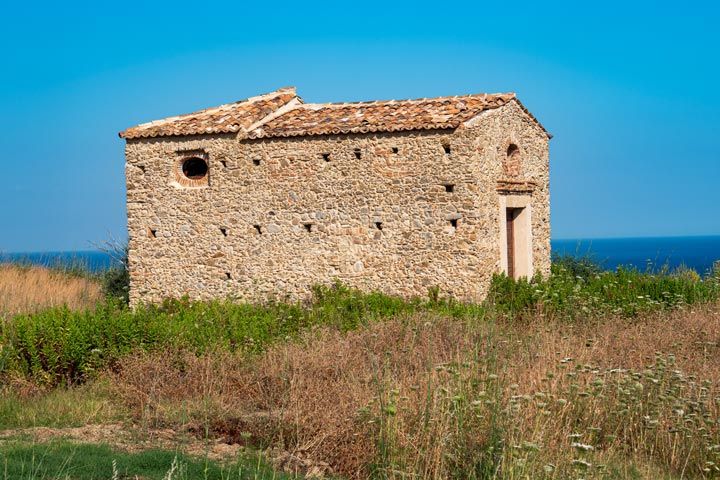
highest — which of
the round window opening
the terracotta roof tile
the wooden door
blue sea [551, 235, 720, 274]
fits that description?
Result: the terracotta roof tile

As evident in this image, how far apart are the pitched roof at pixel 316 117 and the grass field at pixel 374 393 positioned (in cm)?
361

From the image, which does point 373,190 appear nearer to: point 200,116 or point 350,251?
point 350,251

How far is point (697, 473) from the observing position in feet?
22.2

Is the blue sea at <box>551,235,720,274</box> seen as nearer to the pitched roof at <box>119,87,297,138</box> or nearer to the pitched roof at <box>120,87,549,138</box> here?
the pitched roof at <box>120,87,549,138</box>

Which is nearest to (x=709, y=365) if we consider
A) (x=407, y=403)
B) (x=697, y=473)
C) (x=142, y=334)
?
(x=697, y=473)

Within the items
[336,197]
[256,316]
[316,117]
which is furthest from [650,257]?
[256,316]

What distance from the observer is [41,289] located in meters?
19.3

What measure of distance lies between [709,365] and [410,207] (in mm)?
6693

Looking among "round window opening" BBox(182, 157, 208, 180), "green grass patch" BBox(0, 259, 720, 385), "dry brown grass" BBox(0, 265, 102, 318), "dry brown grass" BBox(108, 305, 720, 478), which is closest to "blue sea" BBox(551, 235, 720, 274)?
"green grass patch" BBox(0, 259, 720, 385)

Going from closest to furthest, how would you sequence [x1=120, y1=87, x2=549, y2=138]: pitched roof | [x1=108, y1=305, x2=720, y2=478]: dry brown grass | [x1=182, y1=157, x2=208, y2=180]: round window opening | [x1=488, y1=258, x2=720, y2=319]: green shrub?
[x1=108, y1=305, x2=720, y2=478]: dry brown grass < [x1=488, y1=258, x2=720, y2=319]: green shrub < [x1=120, y1=87, x2=549, y2=138]: pitched roof < [x1=182, y1=157, x2=208, y2=180]: round window opening

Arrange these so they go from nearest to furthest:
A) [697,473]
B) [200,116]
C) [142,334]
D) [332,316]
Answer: [697,473], [142,334], [332,316], [200,116]

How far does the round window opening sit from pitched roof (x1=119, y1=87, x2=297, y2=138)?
606 mm

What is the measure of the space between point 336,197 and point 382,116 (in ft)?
5.48

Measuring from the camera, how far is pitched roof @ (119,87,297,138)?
16.2 m
